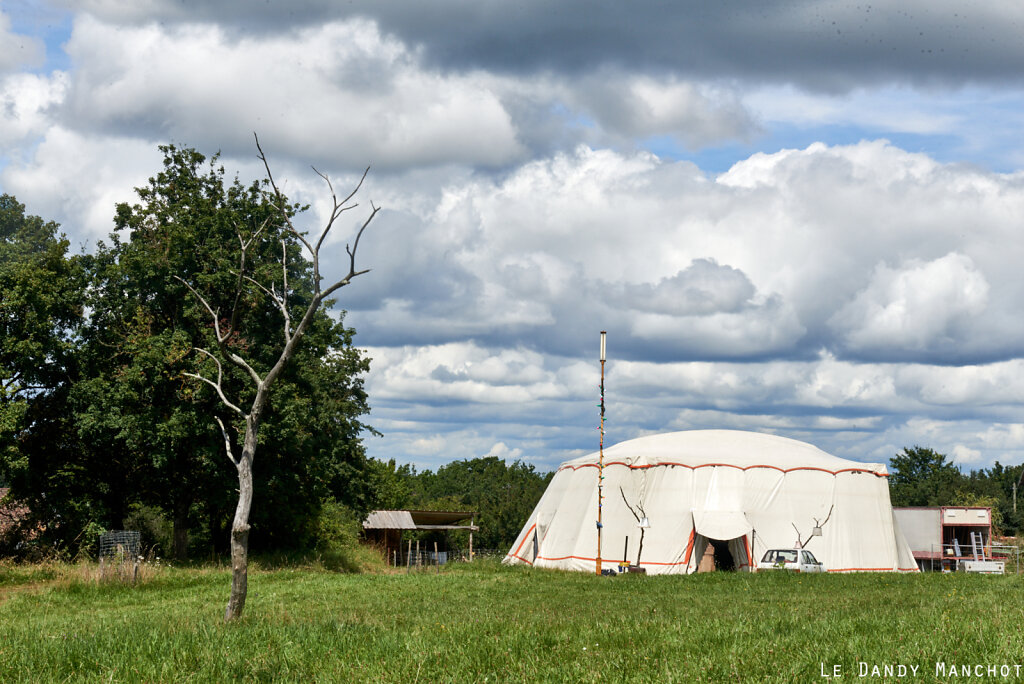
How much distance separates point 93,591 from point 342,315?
632 inches

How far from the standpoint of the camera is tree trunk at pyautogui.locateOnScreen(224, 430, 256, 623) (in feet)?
53.7

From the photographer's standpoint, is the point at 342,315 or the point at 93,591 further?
the point at 342,315

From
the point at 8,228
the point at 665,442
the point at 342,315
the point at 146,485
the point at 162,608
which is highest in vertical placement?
the point at 8,228

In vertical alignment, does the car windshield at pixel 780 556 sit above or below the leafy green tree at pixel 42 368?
below

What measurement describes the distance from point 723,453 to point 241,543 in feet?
90.3

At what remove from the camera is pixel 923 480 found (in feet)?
305

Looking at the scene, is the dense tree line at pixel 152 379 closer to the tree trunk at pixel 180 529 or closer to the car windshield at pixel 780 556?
the tree trunk at pixel 180 529

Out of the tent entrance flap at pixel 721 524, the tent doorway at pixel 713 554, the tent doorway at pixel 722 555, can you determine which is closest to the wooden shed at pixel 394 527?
the tent doorway at pixel 722 555

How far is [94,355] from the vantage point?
34000mm

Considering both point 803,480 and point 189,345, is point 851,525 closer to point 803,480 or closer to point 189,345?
point 803,480

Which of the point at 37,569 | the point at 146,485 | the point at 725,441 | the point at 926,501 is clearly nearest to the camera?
the point at 37,569

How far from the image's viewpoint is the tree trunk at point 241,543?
1636cm

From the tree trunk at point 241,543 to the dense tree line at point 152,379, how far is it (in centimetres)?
1488

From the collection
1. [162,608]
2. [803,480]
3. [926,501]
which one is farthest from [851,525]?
[926,501]
